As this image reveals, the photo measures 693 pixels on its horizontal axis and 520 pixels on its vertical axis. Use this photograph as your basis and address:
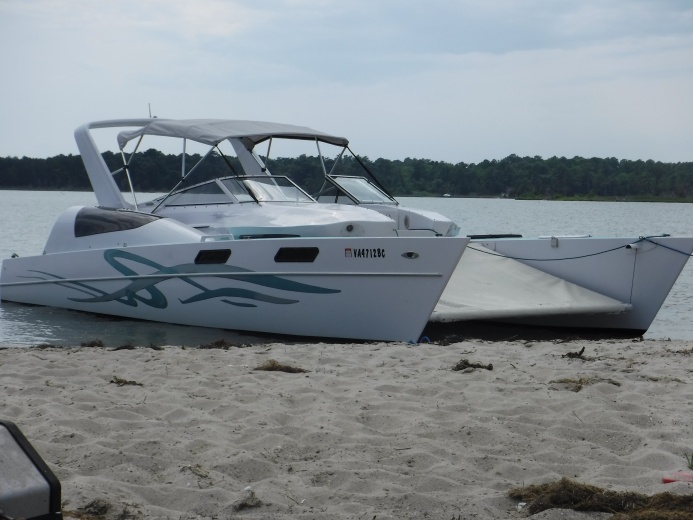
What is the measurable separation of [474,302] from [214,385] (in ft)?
16.7

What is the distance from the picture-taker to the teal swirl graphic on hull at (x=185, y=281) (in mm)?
10125

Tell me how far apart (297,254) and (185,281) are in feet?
5.56

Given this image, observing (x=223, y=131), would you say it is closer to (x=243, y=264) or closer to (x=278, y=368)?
(x=243, y=264)

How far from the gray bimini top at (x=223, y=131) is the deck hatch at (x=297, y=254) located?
2661 mm

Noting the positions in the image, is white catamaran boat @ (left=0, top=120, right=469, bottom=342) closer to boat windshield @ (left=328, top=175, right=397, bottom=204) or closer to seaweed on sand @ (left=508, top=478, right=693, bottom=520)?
boat windshield @ (left=328, top=175, right=397, bottom=204)

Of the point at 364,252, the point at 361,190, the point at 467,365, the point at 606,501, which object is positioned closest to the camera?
the point at 606,501

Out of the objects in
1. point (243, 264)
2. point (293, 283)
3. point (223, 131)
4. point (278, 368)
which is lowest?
point (278, 368)

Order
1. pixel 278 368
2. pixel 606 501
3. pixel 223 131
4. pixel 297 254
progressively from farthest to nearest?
pixel 223 131 → pixel 297 254 → pixel 278 368 → pixel 606 501

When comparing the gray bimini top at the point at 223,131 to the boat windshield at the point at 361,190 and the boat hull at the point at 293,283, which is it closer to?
the boat windshield at the point at 361,190

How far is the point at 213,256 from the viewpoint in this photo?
34.2 ft

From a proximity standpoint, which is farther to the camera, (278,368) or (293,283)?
(293,283)

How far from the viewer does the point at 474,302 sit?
35.5ft

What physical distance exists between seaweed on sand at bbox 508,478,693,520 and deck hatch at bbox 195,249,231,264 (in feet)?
22.2

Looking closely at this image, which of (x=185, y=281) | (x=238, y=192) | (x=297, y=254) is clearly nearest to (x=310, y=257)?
(x=297, y=254)
